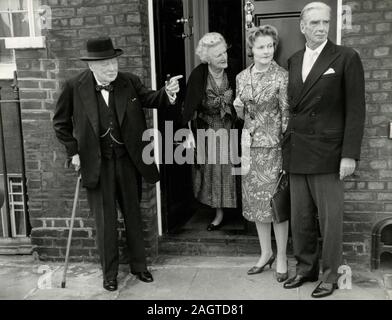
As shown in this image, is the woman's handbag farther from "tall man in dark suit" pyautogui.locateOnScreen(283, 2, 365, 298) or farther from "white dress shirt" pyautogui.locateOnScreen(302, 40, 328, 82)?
"white dress shirt" pyautogui.locateOnScreen(302, 40, 328, 82)

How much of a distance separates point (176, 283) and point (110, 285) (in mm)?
569

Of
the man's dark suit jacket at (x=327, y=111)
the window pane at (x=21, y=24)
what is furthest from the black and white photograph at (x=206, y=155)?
the window pane at (x=21, y=24)

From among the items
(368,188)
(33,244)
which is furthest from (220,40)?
(33,244)

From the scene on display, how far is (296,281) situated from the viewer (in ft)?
14.4

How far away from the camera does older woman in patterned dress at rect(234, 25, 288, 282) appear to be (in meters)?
4.25

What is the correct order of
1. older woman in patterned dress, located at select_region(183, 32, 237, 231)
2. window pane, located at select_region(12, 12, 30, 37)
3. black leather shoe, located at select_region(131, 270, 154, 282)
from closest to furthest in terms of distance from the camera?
black leather shoe, located at select_region(131, 270, 154, 282)
older woman in patterned dress, located at select_region(183, 32, 237, 231)
window pane, located at select_region(12, 12, 30, 37)

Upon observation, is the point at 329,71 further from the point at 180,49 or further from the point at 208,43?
the point at 180,49

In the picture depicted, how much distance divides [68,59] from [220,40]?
1423 millimetres

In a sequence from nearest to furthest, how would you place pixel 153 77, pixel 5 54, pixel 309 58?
pixel 309 58 < pixel 153 77 < pixel 5 54

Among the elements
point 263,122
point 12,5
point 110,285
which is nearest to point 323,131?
point 263,122

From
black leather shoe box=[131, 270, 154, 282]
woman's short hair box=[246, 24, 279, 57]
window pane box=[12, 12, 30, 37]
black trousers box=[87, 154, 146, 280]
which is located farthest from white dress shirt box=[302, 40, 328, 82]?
window pane box=[12, 12, 30, 37]

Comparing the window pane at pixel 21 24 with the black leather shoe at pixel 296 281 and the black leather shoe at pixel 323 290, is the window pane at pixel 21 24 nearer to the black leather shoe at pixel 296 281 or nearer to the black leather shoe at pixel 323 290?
the black leather shoe at pixel 296 281

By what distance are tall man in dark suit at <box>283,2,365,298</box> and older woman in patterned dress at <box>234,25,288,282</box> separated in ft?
Result: 0.37

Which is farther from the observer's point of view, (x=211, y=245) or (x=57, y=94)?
(x=211, y=245)
